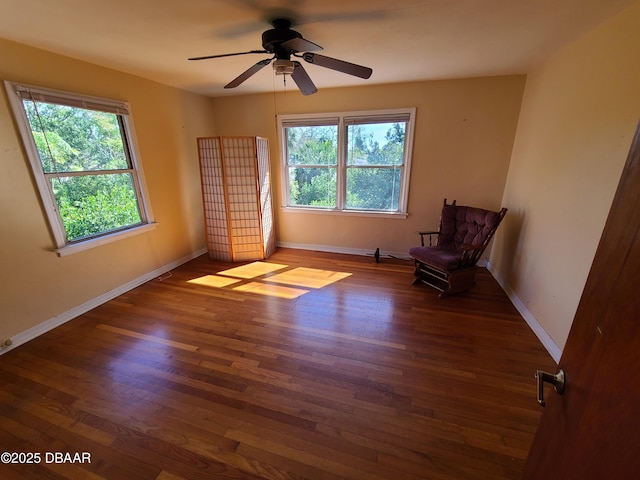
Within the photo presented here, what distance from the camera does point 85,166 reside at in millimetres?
2590

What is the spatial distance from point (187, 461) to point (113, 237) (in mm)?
2451

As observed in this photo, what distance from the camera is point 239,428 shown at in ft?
4.92

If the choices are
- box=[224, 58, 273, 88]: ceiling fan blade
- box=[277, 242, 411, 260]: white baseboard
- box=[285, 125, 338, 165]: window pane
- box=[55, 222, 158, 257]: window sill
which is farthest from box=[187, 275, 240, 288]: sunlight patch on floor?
box=[224, 58, 273, 88]: ceiling fan blade

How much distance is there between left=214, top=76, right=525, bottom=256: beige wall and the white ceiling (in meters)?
0.47

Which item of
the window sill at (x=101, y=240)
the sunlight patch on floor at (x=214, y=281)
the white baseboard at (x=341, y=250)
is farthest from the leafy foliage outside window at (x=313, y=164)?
the window sill at (x=101, y=240)

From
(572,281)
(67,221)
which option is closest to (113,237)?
(67,221)

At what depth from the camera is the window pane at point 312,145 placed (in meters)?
3.79

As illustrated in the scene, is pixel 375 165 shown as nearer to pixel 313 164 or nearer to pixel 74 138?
pixel 313 164

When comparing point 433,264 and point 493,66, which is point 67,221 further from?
point 493,66

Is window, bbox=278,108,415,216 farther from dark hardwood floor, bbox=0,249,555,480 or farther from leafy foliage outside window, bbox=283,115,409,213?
dark hardwood floor, bbox=0,249,555,480

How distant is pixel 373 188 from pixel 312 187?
0.93 metres

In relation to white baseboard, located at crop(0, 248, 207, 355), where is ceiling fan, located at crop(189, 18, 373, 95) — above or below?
above

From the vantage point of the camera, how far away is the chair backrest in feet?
9.06

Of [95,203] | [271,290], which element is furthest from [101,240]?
[271,290]
